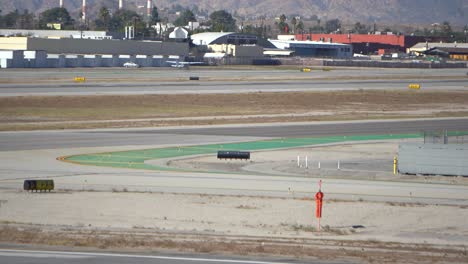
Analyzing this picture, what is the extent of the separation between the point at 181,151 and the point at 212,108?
30.9 metres

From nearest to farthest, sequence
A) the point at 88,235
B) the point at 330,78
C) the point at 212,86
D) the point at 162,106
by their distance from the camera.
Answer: the point at 88,235 < the point at 162,106 < the point at 212,86 < the point at 330,78

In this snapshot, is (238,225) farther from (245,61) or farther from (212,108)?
(245,61)

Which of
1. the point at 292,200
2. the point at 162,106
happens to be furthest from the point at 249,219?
the point at 162,106

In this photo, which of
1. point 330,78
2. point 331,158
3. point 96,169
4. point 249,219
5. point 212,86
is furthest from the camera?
point 330,78

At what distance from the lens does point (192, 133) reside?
206 ft

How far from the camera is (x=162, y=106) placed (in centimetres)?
8450

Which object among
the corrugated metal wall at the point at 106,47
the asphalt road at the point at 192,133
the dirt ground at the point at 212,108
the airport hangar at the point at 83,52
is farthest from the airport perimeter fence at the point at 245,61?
the asphalt road at the point at 192,133

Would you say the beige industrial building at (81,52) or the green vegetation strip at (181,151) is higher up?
the beige industrial building at (81,52)

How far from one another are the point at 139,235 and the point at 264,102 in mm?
64413

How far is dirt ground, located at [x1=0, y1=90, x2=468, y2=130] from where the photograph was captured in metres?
71.3

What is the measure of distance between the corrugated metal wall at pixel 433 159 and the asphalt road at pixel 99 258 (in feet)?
75.5

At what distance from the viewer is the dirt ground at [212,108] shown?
234ft

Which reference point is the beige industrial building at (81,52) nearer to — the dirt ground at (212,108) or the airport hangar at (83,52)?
the airport hangar at (83,52)

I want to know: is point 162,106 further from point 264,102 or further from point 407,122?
point 407,122
